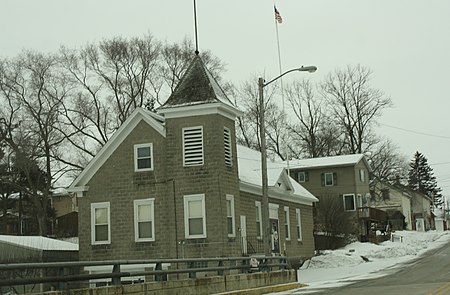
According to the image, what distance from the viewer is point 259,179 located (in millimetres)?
35375

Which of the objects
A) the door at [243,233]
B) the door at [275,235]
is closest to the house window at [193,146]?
the door at [243,233]

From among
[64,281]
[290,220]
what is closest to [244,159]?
[290,220]

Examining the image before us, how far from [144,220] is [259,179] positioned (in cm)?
791

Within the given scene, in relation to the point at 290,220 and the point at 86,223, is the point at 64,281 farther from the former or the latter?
the point at 290,220

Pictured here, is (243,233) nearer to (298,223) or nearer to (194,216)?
(194,216)

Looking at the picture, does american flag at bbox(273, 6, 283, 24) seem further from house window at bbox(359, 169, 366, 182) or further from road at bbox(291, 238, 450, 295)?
house window at bbox(359, 169, 366, 182)

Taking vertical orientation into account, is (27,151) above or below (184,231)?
above

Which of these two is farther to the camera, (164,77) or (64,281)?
(164,77)

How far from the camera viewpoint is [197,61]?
3075 cm

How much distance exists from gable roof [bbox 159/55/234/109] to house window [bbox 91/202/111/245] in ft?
19.6

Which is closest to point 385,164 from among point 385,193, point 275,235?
point 385,193

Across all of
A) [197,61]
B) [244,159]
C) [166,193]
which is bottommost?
[166,193]

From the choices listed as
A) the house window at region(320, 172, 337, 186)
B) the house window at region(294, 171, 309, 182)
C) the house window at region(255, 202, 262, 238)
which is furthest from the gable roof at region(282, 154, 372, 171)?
the house window at region(255, 202, 262, 238)

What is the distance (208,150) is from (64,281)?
633 inches
